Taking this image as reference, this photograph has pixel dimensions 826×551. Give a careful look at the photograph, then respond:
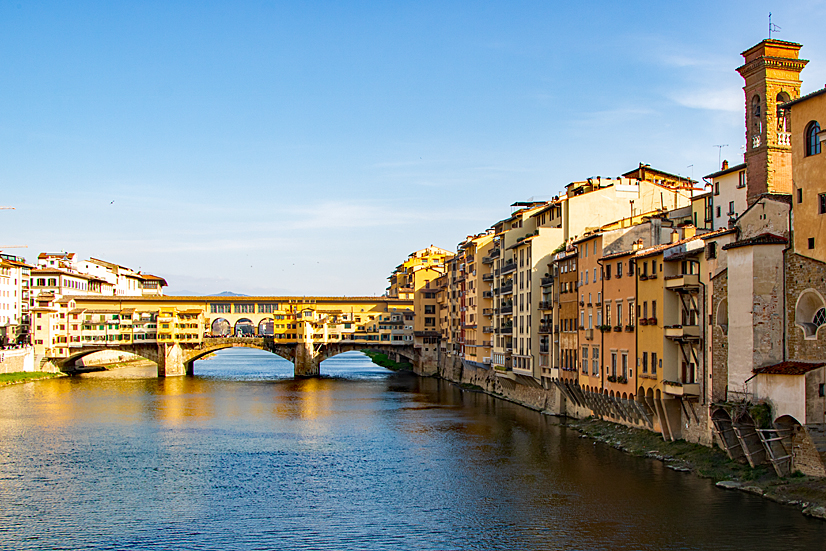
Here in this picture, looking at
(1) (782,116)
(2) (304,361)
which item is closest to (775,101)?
(1) (782,116)

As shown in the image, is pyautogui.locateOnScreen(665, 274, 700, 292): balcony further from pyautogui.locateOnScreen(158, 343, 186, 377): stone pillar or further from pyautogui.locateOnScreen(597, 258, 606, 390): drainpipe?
pyautogui.locateOnScreen(158, 343, 186, 377): stone pillar

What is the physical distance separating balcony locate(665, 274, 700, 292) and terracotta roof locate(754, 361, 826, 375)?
258 inches

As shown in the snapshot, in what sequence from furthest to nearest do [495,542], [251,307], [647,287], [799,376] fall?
1. [251,307]
2. [647,287]
3. [799,376]
4. [495,542]

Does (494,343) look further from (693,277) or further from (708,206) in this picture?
(693,277)

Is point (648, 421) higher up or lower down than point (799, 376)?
lower down

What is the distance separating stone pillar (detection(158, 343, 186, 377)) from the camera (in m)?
104

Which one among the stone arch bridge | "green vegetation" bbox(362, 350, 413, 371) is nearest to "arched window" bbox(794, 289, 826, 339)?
the stone arch bridge

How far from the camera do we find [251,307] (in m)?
119

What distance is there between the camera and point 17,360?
3681 inches

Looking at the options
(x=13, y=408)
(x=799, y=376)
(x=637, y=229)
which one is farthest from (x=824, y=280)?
(x=13, y=408)

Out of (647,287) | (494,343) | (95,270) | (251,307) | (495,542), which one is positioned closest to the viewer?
(495,542)

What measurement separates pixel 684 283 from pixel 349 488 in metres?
17.5

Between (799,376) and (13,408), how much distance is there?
57440 millimetres

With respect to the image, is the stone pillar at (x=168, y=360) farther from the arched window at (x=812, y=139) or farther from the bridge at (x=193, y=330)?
the arched window at (x=812, y=139)
